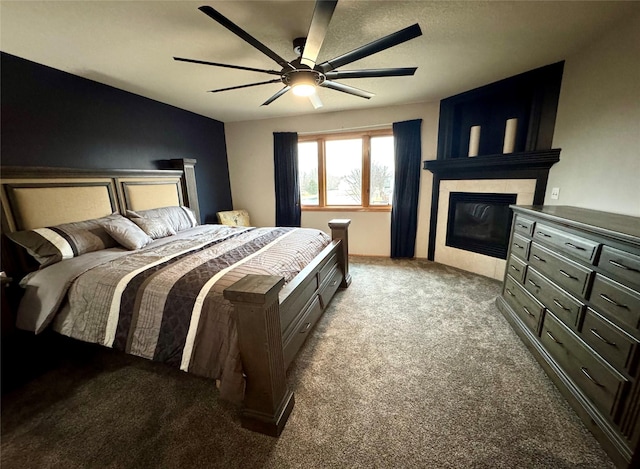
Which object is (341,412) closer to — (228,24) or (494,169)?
(228,24)

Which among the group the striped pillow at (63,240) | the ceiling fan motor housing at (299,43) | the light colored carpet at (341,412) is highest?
the ceiling fan motor housing at (299,43)

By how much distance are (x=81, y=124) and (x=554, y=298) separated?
177 inches

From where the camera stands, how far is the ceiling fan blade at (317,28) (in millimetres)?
1192

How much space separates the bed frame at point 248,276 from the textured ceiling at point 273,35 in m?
1.05

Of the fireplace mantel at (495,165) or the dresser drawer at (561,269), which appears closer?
the dresser drawer at (561,269)

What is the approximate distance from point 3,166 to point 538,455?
13.3 ft

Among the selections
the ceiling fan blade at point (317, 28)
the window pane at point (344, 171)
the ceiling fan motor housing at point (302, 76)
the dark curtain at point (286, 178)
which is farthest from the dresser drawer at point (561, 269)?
the dark curtain at point (286, 178)

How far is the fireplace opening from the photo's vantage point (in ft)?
10.7

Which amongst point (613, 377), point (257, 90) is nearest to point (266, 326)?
point (613, 377)

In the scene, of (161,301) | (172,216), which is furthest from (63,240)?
(161,301)

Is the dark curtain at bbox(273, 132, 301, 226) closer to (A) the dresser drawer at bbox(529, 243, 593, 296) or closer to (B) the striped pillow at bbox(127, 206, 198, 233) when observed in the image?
(B) the striped pillow at bbox(127, 206, 198, 233)

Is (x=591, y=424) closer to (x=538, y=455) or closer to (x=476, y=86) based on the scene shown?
(x=538, y=455)

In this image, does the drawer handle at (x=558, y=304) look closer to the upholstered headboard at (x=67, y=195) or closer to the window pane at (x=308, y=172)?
the window pane at (x=308, y=172)

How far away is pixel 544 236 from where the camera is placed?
1.93 metres
